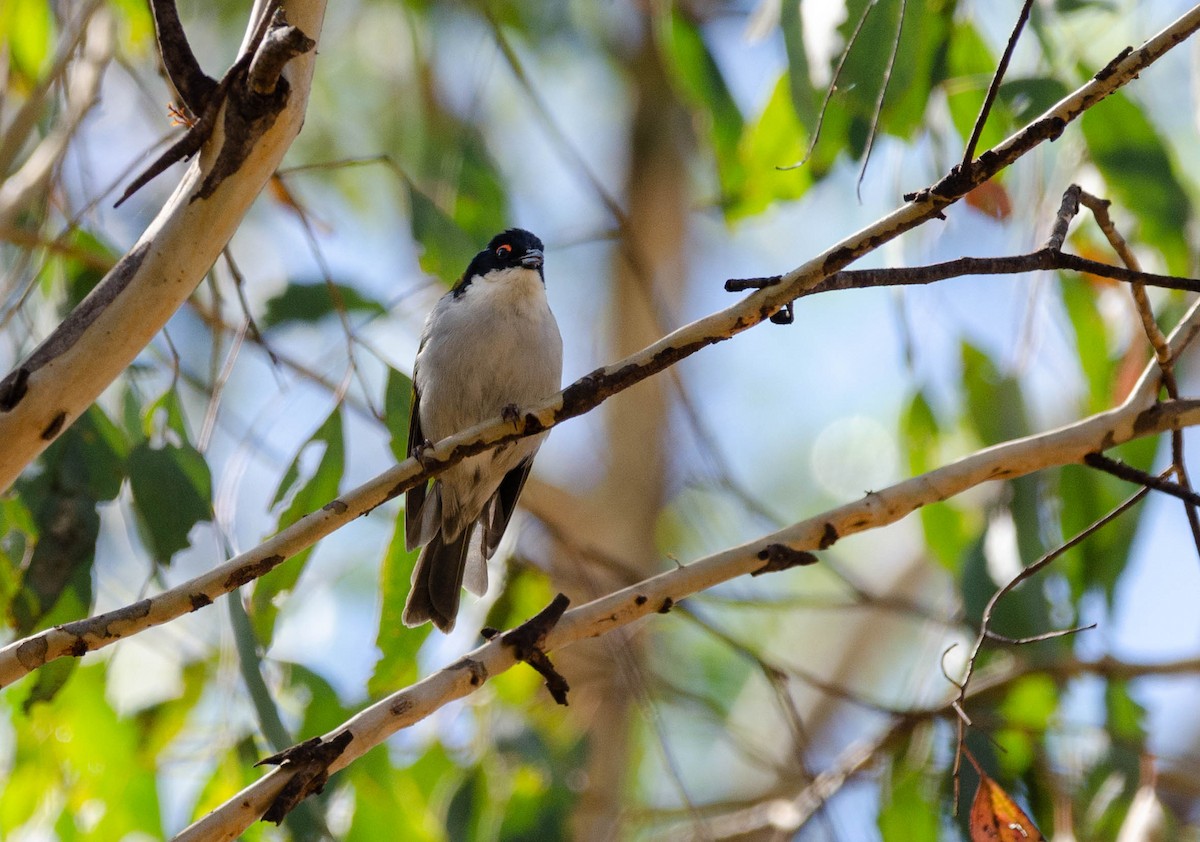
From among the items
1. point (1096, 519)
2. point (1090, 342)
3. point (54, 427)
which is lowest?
point (1096, 519)

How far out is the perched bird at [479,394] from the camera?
383cm

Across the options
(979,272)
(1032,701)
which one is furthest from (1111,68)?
(1032,701)

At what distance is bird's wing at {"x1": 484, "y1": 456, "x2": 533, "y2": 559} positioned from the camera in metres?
3.98

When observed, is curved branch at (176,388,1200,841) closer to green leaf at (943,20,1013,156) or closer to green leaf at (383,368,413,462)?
green leaf at (383,368,413,462)

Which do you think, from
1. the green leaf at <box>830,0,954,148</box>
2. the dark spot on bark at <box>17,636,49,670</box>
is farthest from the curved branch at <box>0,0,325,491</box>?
the green leaf at <box>830,0,954,148</box>

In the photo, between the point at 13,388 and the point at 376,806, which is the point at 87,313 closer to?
the point at 13,388

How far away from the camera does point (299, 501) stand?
3.10 meters

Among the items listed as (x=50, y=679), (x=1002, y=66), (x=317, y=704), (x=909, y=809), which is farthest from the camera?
(x=909, y=809)

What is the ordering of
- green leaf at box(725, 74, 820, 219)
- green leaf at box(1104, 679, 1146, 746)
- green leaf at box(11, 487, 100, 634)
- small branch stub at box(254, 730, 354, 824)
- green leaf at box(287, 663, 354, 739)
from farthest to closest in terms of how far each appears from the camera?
green leaf at box(1104, 679, 1146, 746) → green leaf at box(725, 74, 820, 219) → green leaf at box(287, 663, 354, 739) → green leaf at box(11, 487, 100, 634) → small branch stub at box(254, 730, 354, 824)

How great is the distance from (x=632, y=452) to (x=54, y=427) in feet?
13.9

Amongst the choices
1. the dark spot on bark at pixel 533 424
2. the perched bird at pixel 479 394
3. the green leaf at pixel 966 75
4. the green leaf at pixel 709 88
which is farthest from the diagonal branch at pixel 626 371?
the green leaf at pixel 709 88

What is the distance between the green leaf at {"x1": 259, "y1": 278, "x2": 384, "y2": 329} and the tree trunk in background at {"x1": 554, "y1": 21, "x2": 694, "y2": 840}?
0.88 m

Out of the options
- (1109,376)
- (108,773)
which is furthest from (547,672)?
(1109,376)

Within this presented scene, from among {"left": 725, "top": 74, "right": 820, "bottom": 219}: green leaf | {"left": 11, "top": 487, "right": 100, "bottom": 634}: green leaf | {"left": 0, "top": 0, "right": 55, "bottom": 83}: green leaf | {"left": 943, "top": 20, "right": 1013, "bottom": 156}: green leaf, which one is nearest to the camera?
{"left": 11, "top": 487, "right": 100, "bottom": 634}: green leaf
